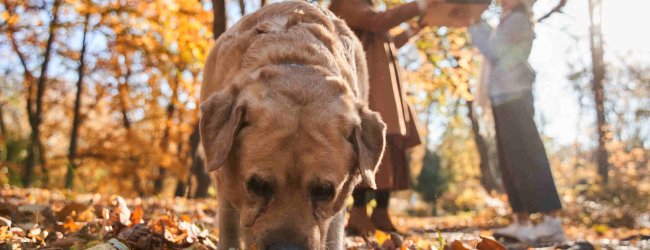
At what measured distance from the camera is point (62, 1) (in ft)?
38.2

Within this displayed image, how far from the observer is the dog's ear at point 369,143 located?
3.02 m

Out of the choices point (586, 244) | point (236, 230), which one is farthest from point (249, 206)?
point (586, 244)

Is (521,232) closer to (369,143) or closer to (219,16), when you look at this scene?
(369,143)

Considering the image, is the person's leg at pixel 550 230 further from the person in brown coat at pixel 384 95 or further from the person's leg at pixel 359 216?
the person's leg at pixel 359 216

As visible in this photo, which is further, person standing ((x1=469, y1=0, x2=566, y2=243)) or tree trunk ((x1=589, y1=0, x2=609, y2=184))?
tree trunk ((x1=589, y1=0, x2=609, y2=184))

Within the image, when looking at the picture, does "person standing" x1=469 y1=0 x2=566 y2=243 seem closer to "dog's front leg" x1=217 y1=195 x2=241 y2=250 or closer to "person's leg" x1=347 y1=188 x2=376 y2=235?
"person's leg" x1=347 y1=188 x2=376 y2=235

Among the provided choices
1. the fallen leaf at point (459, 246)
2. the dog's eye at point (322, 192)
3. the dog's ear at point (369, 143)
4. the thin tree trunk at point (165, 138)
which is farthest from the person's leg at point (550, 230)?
the thin tree trunk at point (165, 138)

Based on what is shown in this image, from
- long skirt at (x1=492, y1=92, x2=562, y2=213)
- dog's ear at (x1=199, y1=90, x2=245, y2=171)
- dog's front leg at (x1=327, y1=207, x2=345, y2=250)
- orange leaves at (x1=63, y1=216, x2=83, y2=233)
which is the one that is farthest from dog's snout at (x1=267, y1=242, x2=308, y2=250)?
long skirt at (x1=492, y1=92, x2=562, y2=213)

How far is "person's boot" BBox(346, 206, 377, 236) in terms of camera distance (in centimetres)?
631

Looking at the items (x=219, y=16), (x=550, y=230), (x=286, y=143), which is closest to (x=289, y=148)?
(x=286, y=143)

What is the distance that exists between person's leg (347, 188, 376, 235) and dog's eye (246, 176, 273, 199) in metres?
3.48

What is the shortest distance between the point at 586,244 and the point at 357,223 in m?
2.30

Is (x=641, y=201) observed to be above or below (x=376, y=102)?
below

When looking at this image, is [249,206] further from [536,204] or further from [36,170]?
[36,170]
